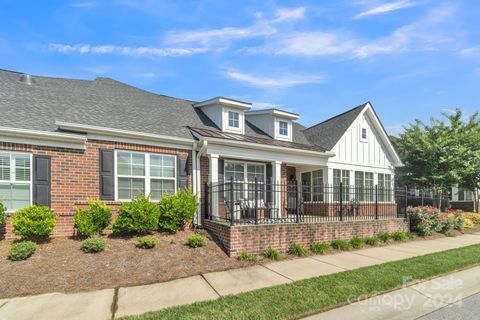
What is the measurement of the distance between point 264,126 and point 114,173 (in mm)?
7451

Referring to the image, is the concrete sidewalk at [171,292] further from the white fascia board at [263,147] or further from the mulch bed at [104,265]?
the white fascia board at [263,147]

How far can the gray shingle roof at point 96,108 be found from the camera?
9.42m

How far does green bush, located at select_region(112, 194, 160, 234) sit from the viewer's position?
854 cm

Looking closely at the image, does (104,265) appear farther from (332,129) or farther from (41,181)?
(332,129)

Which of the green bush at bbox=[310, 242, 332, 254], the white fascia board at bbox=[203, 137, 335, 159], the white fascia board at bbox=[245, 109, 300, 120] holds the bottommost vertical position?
the green bush at bbox=[310, 242, 332, 254]

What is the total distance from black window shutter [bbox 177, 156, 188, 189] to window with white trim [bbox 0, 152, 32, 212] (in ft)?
13.6

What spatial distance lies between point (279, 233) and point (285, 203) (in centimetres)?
414

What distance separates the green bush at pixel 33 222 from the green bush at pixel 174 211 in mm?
2776

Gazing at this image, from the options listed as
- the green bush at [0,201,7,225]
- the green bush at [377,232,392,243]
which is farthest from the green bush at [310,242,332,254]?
the green bush at [0,201,7,225]

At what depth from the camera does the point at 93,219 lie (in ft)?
27.6

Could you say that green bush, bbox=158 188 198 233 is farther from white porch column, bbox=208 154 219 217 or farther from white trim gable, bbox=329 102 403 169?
white trim gable, bbox=329 102 403 169

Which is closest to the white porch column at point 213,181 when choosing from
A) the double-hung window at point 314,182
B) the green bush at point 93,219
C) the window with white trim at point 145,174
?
the window with white trim at point 145,174

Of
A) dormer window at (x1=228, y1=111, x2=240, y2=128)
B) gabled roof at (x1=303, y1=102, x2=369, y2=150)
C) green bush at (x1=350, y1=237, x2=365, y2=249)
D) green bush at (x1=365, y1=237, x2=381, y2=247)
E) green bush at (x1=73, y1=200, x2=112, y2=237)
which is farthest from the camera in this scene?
gabled roof at (x1=303, y1=102, x2=369, y2=150)

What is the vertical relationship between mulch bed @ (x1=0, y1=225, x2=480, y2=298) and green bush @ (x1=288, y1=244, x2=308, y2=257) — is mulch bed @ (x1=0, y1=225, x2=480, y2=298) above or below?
above
